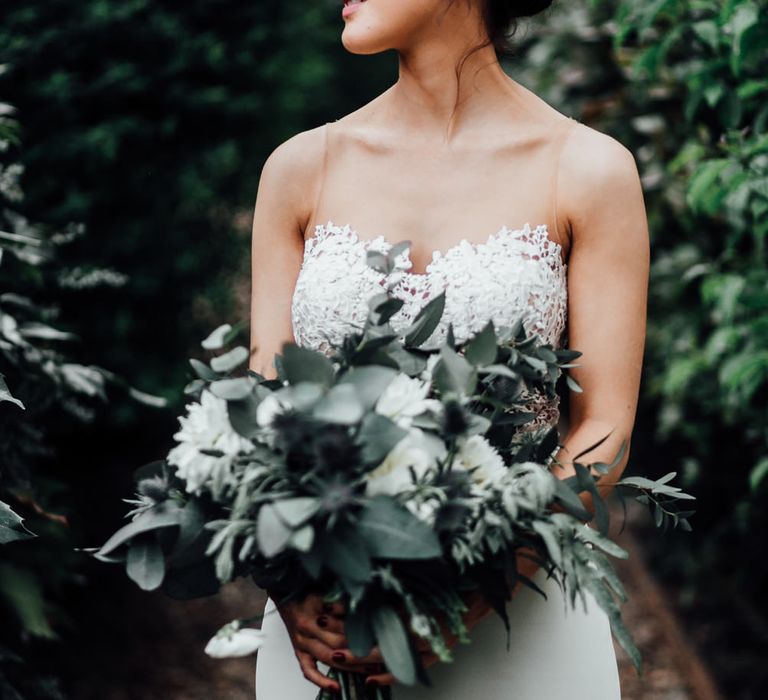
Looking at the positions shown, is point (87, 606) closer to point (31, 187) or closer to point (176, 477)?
point (31, 187)

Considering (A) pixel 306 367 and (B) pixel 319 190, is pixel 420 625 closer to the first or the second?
(A) pixel 306 367

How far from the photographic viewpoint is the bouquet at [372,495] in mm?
1431

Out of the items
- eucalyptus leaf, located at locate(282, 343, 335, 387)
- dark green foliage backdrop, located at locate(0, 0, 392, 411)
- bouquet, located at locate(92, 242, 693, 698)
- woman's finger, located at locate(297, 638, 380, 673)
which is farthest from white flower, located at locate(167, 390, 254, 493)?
dark green foliage backdrop, located at locate(0, 0, 392, 411)

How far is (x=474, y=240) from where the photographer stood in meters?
2.12

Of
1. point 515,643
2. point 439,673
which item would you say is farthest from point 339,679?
point 515,643

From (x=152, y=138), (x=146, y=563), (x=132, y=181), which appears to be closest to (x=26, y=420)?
(x=146, y=563)

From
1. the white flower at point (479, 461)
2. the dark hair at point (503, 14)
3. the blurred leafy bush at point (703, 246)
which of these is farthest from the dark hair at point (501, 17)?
the white flower at point (479, 461)

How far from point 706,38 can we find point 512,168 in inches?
41.8

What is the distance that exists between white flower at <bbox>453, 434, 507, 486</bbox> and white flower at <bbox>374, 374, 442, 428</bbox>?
0.09m

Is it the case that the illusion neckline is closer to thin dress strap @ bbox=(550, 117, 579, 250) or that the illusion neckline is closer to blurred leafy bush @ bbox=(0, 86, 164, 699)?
thin dress strap @ bbox=(550, 117, 579, 250)

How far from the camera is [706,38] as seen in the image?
9.38 feet

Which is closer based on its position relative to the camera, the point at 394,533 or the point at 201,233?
the point at 394,533

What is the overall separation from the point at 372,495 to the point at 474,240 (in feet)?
2.59

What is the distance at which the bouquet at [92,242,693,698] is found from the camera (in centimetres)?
143
